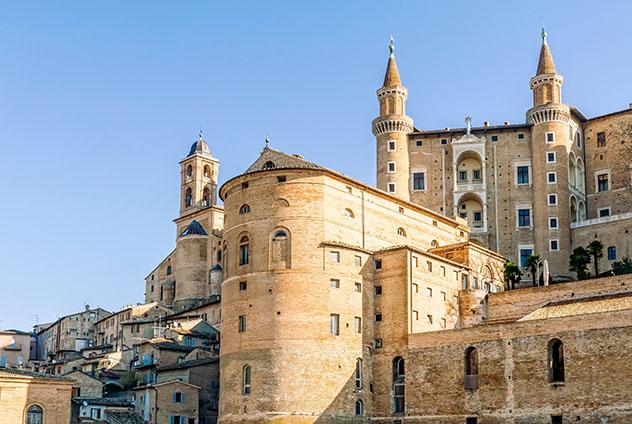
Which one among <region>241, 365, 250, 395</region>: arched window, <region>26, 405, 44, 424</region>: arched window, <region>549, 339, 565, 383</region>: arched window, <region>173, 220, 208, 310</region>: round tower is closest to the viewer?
<region>549, 339, 565, 383</region>: arched window

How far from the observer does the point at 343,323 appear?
46750 mm

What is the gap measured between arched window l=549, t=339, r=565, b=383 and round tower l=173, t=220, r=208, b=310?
122ft

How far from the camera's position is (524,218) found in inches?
2601

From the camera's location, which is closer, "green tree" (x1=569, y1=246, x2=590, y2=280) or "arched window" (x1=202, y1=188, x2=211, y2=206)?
"green tree" (x1=569, y1=246, x2=590, y2=280)

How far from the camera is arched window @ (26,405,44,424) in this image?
4131 centimetres

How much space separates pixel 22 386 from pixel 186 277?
108 ft

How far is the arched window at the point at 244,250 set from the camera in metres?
48.2

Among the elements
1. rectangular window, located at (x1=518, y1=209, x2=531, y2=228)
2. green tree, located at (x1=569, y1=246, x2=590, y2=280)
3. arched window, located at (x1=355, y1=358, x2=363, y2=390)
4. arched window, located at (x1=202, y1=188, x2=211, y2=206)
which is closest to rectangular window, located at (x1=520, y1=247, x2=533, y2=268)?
rectangular window, located at (x1=518, y1=209, x2=531, y2=228)

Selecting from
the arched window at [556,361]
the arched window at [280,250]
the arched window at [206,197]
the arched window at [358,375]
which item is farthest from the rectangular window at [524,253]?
the arched window at [206,197]

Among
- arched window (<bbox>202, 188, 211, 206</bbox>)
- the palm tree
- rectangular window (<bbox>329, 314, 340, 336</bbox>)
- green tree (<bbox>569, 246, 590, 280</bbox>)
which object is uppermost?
arched window (<bbox>202, 188, 211, 206</bbox>)

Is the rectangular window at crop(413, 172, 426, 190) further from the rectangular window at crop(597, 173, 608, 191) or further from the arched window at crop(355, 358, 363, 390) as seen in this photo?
the arched window at crop(355, 358, 363, 390)

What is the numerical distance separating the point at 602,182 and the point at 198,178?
108 ft

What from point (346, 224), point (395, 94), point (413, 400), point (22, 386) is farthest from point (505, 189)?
point (22, 386)

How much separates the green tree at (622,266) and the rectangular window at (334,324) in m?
18.9
